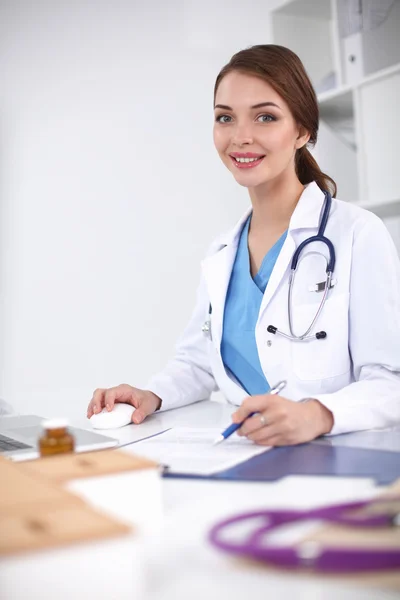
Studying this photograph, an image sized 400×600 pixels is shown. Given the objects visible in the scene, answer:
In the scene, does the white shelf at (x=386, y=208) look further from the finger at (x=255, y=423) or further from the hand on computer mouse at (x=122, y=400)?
the finger at (x=255, y=423)

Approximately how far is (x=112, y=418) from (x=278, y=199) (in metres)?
0.72

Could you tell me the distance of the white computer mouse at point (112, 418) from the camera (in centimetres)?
133

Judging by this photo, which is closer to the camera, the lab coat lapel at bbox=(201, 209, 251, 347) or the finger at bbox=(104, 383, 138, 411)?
the finger at bbox=(104, 383, 138, 411)

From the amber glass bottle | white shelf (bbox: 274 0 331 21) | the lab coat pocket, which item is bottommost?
the amber glass bottle

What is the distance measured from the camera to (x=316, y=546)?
1.76ft

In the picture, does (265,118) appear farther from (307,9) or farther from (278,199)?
(307,9)

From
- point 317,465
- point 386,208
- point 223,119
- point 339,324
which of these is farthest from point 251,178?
point 386,208

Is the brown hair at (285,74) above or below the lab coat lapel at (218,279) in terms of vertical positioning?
above

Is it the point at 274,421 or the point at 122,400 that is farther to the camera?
the point at 122,400

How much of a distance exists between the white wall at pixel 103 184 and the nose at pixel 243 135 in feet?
5.87

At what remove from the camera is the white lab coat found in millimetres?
1295

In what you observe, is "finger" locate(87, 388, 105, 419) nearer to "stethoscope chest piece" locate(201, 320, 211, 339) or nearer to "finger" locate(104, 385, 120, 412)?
"finger" locate(104, 385, 120, 412)

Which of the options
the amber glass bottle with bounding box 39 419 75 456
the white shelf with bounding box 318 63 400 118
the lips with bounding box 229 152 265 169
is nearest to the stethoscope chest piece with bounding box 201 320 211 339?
the lips with bounding box 229 152 265 169

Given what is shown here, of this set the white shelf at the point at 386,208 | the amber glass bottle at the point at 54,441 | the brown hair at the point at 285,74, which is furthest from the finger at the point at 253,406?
the white shelf at the point at 386,208
